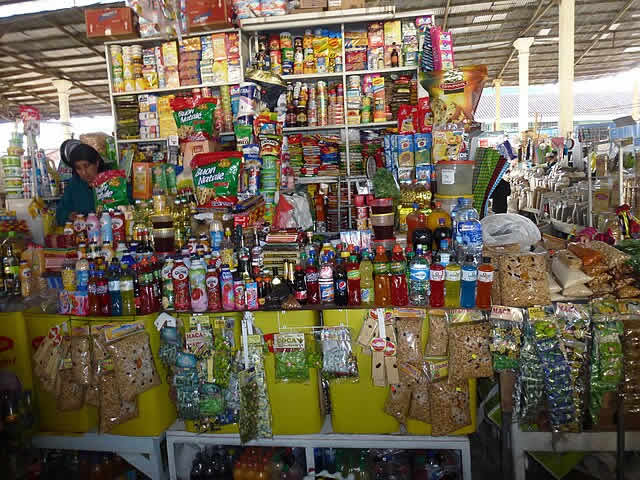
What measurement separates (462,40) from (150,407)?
10824mm

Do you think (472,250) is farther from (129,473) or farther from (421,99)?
(129,473)

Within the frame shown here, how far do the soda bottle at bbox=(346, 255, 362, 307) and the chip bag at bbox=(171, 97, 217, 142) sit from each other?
1662 mm

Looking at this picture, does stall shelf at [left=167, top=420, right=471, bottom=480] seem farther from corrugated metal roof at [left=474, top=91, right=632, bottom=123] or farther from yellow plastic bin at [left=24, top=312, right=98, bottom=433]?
corrugated metal roof at [left=474, top=91, right=632, bottom=123]

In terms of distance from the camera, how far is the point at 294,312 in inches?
93.7

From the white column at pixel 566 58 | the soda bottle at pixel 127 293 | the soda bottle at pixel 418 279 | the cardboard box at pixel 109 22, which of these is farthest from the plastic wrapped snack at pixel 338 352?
the white column at pixel 566 58

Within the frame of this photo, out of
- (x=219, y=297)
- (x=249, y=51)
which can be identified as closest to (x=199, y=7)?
(x=249, y=51)

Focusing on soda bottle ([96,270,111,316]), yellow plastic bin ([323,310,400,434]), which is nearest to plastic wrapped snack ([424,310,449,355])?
yellow plastic bin ([323,310,400,434])

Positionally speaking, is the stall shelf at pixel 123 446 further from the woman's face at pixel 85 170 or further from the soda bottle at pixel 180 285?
the woman's face at pixel 85 170

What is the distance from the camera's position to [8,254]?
9.63 feet

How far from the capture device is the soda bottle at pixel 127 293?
2486 millimetres

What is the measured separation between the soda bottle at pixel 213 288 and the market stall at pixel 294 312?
0.05ft

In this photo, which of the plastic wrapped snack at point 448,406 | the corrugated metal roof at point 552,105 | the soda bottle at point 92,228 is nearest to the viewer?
the plastic wrapped snack at point 448,406

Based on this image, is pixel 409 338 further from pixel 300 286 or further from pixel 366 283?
pixel 300 286

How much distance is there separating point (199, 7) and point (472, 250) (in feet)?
10.3
